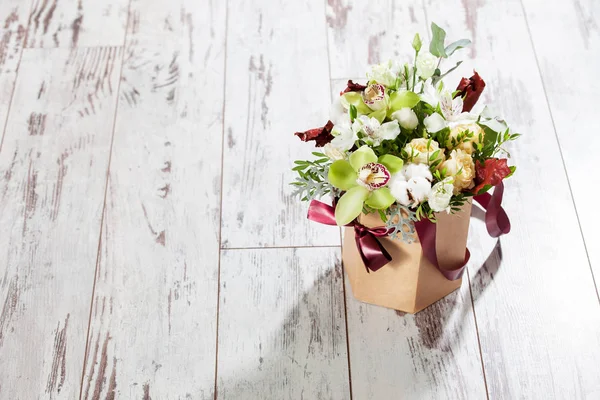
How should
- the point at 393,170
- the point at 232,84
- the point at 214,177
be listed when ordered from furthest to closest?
the point at 232,84
the point at 214,177
the point at 393,170

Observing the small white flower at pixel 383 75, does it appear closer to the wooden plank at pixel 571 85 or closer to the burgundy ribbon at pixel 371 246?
the burgundy ribbon at pixel 371 246

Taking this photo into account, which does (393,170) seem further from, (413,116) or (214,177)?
(214,177)

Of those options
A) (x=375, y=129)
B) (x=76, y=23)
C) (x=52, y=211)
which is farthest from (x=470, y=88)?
(x=76, y=23)

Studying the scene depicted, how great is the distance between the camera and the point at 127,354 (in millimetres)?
1261

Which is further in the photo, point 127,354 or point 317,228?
point 317,228

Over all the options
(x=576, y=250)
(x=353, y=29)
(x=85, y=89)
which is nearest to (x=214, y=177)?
(x=85, y=89)

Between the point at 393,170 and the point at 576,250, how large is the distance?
1.93 ft

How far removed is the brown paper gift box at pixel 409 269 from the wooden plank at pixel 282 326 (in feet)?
0.21

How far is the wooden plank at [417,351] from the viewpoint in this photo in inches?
47.6

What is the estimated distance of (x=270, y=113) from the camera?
5.16 ft

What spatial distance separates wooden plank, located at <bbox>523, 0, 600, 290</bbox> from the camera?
4.65 ft

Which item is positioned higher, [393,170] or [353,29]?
[393,170]

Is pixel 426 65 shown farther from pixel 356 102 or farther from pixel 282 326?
pixel 282 326

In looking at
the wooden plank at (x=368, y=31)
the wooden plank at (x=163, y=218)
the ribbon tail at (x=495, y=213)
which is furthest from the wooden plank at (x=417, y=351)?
the wooden plank at (x=368, y=31)
